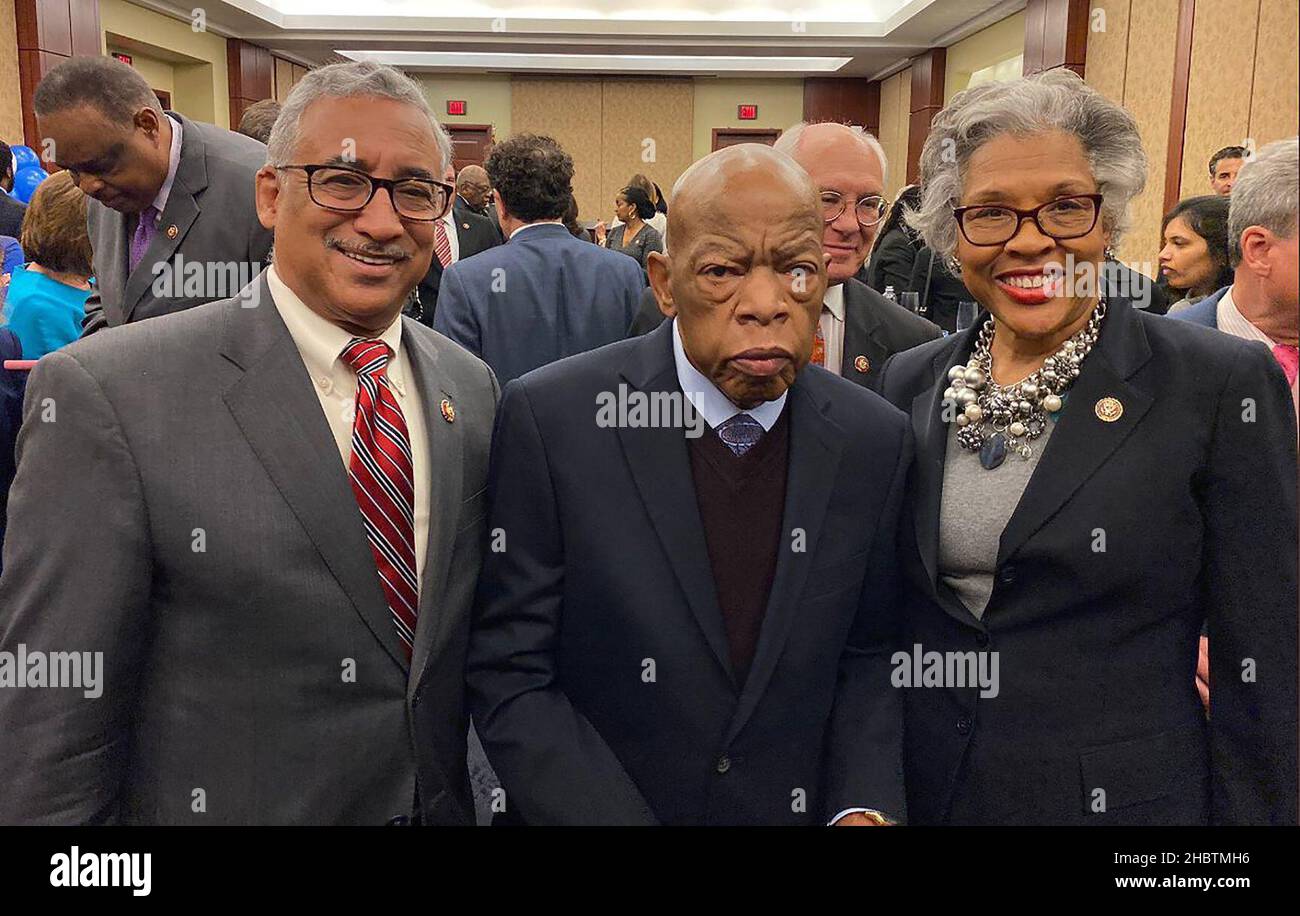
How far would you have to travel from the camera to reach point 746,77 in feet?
47.7

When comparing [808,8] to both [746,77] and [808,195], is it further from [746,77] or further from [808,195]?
[808,195]

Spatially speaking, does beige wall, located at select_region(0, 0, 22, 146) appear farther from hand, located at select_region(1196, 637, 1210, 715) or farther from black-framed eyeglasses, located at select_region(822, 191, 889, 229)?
hand, located at select_region(1196, 637, 1210, 715)

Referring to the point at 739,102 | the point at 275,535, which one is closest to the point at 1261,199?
the point at 275,535

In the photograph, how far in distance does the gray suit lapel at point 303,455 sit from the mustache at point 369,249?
15cm

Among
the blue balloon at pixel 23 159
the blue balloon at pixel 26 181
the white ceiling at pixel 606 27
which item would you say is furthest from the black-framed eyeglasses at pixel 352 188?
the white ceiling at pixel 606 27

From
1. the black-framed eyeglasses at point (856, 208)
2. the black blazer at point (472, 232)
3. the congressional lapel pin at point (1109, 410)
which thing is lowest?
the congressional lapel pin at point (1109, 410)

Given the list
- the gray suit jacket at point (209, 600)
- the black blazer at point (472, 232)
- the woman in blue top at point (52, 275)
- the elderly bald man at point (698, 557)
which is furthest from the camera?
the black blazer at point (472, 232)

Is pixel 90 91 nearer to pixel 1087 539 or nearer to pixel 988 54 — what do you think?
pixel 1087 539

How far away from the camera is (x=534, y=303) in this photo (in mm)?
3398

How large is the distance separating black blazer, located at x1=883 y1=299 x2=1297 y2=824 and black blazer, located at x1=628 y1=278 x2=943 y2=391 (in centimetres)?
92

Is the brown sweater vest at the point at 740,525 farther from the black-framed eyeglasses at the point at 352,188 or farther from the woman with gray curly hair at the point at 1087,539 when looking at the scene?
the black-framed eyeglasses at the point at 352,188

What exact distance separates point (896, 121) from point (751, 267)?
13.7 meters

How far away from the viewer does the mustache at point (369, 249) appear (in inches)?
55.8
